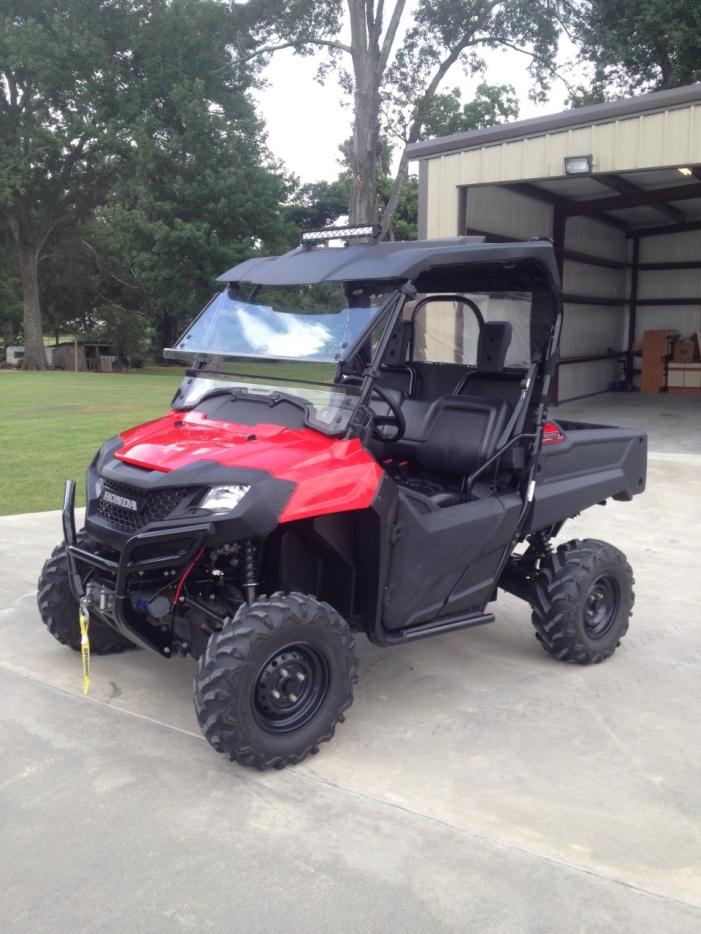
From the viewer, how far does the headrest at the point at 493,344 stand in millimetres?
4938

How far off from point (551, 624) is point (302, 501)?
1.82 metres

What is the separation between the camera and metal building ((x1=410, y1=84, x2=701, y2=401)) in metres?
11.7

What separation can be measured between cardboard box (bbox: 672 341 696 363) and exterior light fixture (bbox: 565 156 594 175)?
11115 millimetres

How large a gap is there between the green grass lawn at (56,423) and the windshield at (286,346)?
4356 mm

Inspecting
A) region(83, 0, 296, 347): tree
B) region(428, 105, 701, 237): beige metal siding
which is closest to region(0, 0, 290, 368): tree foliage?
region(83, 0, 296, 347): tree

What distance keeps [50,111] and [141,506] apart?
1287 inches

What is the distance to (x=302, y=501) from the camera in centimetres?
355

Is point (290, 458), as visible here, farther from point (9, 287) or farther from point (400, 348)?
point (9, 287)

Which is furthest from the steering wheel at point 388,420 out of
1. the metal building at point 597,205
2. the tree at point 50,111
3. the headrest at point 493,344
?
the tree at point 50,111

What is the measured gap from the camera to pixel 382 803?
3.38 m

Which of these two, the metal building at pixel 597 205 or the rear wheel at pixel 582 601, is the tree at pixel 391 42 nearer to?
the metal building at pixel 597 205

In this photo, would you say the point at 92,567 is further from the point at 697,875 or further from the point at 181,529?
the point at 697,875

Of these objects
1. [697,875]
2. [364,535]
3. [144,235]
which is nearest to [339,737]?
[364,535]

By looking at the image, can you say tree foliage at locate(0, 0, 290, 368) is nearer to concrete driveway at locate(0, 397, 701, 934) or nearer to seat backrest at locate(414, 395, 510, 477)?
seat backrest at locate(414, 395, 510, 477)
